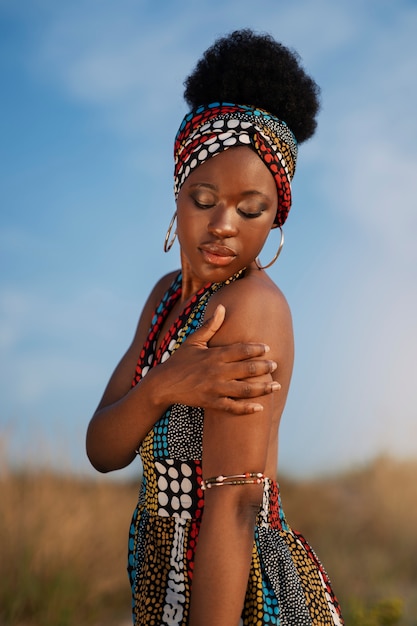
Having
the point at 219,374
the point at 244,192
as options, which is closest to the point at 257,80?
the point at 244,192

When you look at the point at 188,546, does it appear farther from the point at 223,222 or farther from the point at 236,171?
the point at 236,171

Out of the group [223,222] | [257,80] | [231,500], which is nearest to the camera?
[231,500]

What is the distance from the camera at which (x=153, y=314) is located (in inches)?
117

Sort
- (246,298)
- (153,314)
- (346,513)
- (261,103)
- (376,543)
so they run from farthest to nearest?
(346,513) < (376,543) < (153,314) < (261,103) < (246,298)

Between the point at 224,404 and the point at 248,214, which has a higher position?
the point at 248,214

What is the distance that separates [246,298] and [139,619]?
3.32 ft

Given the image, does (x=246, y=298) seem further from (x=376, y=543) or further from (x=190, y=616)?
(x=376, y=543)

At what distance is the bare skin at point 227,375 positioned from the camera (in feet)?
6.74

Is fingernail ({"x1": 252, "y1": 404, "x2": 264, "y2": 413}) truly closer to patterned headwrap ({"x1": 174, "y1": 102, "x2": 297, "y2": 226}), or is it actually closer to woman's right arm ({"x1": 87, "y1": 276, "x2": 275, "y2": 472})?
woman's right arm ({"x1": 87, "y1": 276, "x2": 275, "y2": 472})

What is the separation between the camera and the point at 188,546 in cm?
228

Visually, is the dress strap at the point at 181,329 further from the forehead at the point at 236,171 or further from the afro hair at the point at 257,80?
the afro hair at the point at 257,80

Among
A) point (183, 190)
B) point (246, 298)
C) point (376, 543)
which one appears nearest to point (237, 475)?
point (246, 298)

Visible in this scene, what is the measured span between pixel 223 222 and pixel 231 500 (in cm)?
79

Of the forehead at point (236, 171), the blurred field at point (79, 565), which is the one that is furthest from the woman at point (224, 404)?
the blurred field at point (79, 565)
